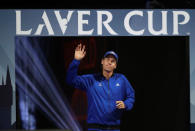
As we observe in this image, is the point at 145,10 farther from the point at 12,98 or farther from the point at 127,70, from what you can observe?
the point at 12,98

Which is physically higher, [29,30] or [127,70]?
[29,30]

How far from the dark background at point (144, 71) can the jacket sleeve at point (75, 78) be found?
2.0 inches

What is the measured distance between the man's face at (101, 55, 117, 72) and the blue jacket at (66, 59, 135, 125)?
0.09m

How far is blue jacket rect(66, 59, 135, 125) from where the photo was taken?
3.20 m

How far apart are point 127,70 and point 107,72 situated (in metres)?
0.23

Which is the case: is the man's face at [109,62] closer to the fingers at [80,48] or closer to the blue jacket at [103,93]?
the blue jacket at [103,93]

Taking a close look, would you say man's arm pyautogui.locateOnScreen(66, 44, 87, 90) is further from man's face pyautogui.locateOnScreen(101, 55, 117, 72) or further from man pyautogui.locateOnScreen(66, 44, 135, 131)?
man's face pyautogui.locateOnScreen(101, 55, 117, 72)

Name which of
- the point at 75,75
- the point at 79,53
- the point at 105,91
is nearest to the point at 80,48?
the point at 79,53

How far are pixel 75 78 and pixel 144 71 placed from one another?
0.78m

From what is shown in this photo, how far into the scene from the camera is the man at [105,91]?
3193 millimetres

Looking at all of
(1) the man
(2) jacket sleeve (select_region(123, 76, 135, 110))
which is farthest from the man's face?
(2) jacket sleeve (select_region(123, 76, 135, 110))

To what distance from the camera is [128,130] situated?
318 cm

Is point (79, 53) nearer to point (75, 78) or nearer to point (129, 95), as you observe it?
point (75, 78)
